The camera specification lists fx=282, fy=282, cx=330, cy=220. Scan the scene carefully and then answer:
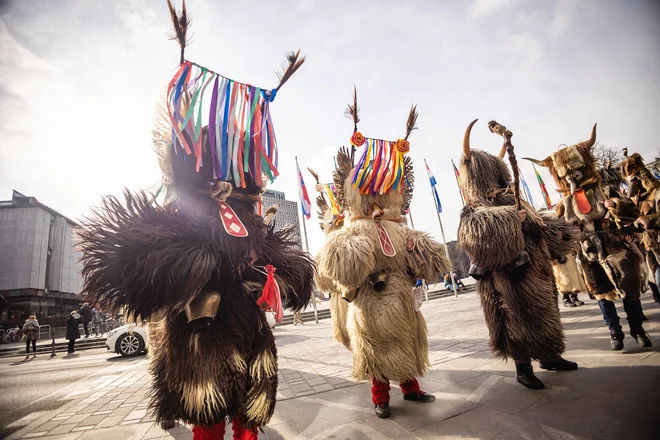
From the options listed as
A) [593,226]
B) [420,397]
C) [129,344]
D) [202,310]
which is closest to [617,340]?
[593,226]

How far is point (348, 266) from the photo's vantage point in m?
2.48

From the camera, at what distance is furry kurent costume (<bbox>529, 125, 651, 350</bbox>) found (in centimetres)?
301

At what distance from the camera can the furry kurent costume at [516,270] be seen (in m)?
2.46

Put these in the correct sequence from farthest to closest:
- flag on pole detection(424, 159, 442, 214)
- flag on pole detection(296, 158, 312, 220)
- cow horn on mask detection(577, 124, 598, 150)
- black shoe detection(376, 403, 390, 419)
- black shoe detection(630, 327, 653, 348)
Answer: flag on pole detection(424, 159, 442, 214), flag on pole detection(296, 158, 312, 220), cow horn on mask detection(577, 124, 598, 150), black shoe detection(630, 327, 653, 348), black shoe detection(376, 403, 390, 419)

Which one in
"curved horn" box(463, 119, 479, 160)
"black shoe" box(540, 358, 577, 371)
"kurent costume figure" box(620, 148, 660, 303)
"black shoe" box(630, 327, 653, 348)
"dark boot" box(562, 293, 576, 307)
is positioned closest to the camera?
"black shoe" box(540, 358, 577, 371)

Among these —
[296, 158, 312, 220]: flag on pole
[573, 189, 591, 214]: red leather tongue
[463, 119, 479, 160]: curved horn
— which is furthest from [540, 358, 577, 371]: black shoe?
[296, 158, 312, 220]: flag on pole

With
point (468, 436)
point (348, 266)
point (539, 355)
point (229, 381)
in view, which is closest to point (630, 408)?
point (539, 355)

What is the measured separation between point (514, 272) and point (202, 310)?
2.66 metres

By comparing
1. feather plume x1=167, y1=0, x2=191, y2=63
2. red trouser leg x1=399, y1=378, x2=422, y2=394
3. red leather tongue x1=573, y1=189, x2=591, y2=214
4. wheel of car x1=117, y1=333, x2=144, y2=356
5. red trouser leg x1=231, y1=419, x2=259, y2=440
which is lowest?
wheel of car x1=117, y1=333, x2=144, y2=356

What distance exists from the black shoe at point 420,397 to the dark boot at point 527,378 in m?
0.79

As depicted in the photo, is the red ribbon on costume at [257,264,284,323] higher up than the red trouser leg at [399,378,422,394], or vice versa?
the red ribbon on costume at [257,264,284,323]

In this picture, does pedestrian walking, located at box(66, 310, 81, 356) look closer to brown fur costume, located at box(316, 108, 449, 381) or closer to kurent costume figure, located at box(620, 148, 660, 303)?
brown fur costume, located at box(316, 108, 449, 381)

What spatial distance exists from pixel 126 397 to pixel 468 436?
4.28m

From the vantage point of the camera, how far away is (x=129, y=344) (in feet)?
28.5
